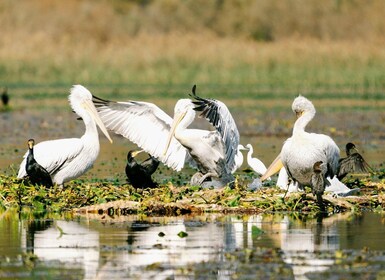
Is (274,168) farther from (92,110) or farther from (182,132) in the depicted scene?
(92,110)

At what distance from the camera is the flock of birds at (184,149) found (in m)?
10.7

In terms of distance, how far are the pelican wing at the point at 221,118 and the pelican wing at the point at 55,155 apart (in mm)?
1318

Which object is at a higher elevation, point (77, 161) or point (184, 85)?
point (184, 85)

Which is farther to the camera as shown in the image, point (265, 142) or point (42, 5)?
point (42, 5)

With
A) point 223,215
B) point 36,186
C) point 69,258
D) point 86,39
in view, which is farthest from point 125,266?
point 86,39

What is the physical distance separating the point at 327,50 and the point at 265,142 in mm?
17837

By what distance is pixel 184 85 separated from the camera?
34.6 m

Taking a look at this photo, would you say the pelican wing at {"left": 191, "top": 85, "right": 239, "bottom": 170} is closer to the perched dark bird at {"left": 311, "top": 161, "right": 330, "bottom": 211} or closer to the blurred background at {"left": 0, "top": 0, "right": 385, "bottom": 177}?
the perched dark bird at {"left": 311, "top": 161, "right": 330, "bottom": 211}

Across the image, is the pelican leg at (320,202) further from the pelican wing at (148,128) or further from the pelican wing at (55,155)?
the pelican wing at (148,128)

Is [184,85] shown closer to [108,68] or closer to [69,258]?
[108,68]

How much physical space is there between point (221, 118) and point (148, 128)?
4.45 feet

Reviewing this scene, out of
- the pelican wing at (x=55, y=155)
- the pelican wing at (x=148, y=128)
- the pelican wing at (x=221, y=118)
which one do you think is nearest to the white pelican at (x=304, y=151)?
the pelican wing at (x=221, y=118)

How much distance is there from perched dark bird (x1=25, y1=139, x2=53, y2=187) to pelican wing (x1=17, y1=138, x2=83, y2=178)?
26cm

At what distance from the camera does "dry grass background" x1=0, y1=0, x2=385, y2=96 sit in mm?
35156
